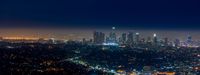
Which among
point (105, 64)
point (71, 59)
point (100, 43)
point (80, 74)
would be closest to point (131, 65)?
point (105, 64)

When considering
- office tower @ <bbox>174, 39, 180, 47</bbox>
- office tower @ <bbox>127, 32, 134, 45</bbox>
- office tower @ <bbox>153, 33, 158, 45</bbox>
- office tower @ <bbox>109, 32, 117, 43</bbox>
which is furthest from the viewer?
office tower @ <bbox>109, 32, 117, 43</bbox>

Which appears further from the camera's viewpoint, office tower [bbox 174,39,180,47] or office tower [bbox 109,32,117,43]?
office tower [bbox 109,32,117,43]

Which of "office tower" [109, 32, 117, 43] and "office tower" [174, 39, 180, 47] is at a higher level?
"office tower" [109, 32, 117, 43]

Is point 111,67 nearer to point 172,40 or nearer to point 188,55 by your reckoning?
point 188,55

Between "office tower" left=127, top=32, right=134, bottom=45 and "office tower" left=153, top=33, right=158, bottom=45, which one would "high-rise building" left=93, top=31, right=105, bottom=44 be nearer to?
"office tower" left=127, top=32, right=134, bottom=45

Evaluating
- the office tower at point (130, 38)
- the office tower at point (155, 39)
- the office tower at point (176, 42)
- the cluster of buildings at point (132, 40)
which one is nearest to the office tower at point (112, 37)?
the cluster of buildings at point (132, 40)

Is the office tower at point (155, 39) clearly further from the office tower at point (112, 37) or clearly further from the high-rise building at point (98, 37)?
the high-rise building at point (98, 37)

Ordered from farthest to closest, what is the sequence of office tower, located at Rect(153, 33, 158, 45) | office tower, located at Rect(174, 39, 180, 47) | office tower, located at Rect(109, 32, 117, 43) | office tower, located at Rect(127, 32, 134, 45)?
office tower, located at Rect(109, 32, 117, 43) < office tower, located at Rect(127, 32, 134, 45) < office tower, located at Rect(153, 33, 158, 45) < office tower, located at Rect(174, 39, 180, 47)

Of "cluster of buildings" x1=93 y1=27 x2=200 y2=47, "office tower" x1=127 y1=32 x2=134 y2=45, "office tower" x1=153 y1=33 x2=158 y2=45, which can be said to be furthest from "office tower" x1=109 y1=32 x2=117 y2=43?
"office tower" x1=153 y1=33 x2=158 y2=45

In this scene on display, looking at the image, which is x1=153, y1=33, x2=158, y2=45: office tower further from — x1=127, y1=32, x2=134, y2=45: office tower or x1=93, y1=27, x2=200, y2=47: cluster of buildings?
x1=127, y1=32, x2=134, y2=45: office tower
